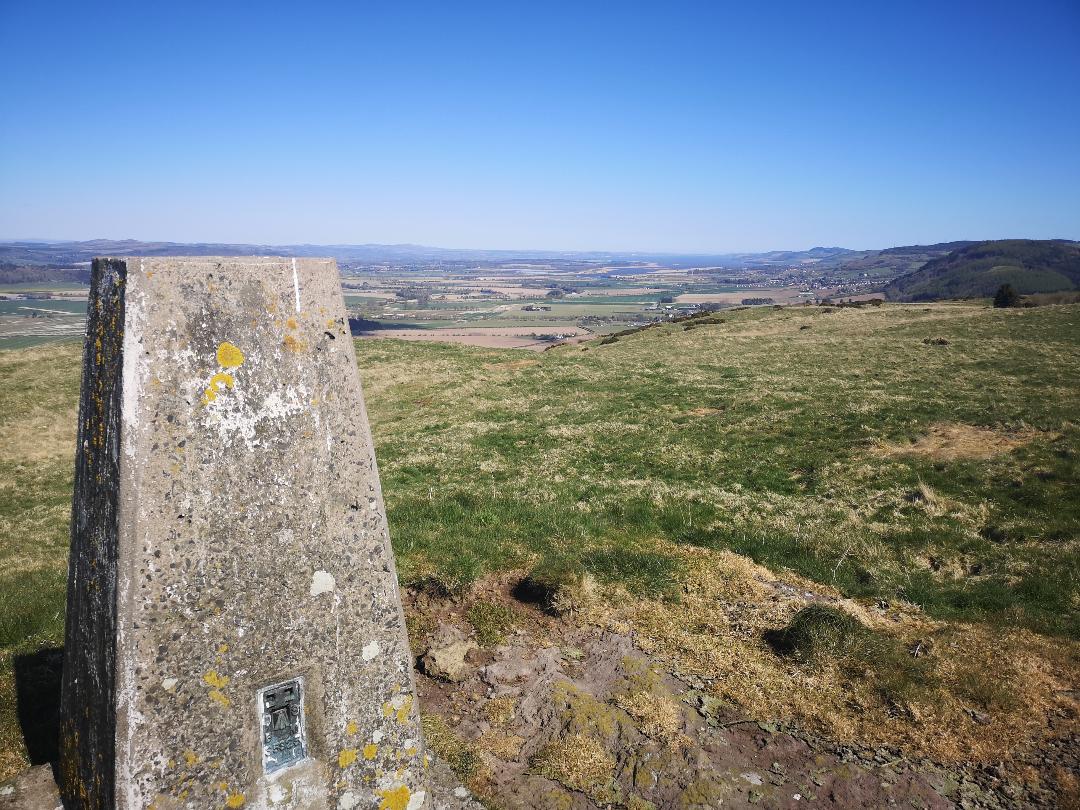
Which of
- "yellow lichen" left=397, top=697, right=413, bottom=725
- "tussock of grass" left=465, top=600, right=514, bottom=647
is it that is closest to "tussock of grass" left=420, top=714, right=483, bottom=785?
"tussock of grass" left=465, top=600, right=514, bottom=647

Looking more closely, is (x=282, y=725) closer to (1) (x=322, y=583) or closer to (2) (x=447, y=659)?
(1) (x=322, y=583)

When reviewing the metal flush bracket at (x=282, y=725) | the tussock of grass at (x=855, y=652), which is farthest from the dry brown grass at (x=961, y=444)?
the metal flush bracket at (x=282, y=725)

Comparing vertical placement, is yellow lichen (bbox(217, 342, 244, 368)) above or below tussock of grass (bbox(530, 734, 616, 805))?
above

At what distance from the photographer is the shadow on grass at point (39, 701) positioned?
248 inches

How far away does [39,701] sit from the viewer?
7.06 meters

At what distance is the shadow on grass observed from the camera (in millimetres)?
Answer: 6301

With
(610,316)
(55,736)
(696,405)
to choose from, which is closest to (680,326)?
(696,405)

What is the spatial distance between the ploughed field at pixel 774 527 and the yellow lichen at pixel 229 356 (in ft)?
18.4

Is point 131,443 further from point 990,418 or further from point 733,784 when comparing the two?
point 990,418

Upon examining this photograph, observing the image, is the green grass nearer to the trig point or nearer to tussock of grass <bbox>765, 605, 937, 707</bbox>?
tussock of grass <bbox>765, 605, 937, 707</bbox>

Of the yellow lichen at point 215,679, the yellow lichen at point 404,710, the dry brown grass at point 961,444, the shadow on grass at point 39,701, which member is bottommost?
the shadow on grass at point 39,701

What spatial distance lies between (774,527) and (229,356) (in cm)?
1220

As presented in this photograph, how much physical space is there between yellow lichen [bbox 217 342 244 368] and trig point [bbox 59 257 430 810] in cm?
1

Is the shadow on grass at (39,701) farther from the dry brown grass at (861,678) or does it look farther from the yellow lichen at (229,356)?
the dry brown grass at (861,678)
